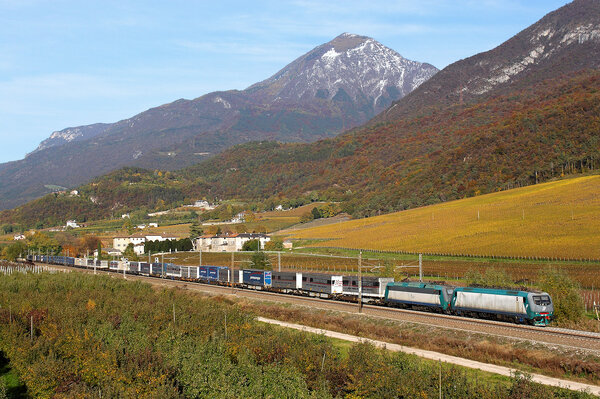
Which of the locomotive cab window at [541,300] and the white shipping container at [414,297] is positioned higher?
the locomotive cab window at [541,300]

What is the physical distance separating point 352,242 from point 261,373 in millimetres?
89231

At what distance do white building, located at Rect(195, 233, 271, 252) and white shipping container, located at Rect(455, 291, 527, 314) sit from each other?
99729mm

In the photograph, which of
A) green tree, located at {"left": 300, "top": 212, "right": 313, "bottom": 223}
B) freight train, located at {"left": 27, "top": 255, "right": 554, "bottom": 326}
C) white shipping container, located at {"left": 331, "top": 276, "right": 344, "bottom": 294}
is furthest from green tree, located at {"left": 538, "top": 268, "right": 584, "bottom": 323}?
green tree, located at {"left": 300, "top": 212, "right": 313, "bottom": 223}

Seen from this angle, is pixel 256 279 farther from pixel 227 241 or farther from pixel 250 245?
pixel 227 241

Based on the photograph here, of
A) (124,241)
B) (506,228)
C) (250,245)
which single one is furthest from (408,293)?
(124,241)

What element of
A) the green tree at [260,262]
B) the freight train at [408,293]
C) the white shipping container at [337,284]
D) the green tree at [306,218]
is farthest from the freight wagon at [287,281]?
the green tree at [306,218]

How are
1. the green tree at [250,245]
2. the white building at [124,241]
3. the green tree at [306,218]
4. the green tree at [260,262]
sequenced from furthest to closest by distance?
1. the green tree at [306,218]
2. the white building at [124,241]
3. the green tree at [250,245]
4. the green tree at [260,262]

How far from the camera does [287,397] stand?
70.5 ft

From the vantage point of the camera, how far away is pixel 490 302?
1581 inches

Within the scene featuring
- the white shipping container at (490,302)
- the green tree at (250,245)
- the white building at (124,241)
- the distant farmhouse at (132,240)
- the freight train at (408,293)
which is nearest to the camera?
the freight train at (408,293)

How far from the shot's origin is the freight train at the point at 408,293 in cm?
3806

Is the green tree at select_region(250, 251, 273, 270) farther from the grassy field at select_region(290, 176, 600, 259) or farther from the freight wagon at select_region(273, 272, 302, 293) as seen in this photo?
the grassy field at select_region(290, 176, 600, 259)

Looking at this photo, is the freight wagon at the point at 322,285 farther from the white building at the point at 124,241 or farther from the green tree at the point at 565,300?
the white building at the point at 124,241

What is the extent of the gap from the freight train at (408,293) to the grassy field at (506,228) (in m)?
33.1
